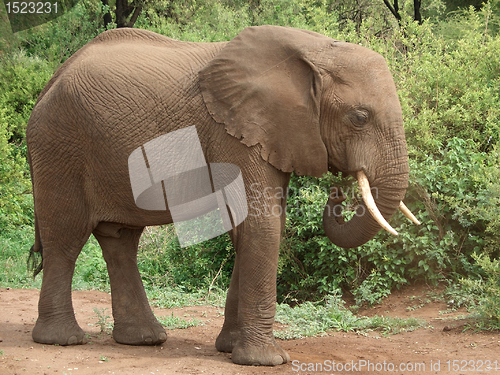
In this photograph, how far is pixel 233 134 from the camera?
181 inches

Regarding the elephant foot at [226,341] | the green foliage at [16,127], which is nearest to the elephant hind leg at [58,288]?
the elephant foot at [226,341]

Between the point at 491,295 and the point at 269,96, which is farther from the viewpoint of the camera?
the point at 491,295

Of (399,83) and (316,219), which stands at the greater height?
(399,83)

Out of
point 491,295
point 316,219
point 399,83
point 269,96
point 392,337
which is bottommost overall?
point 392,337

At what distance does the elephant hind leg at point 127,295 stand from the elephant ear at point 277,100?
1.57 meters

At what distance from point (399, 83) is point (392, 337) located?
402 centimetres

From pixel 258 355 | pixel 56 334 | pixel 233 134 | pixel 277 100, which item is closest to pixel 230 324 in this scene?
pixel 258 355

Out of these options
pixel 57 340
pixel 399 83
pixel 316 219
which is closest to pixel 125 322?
pixel 57 340

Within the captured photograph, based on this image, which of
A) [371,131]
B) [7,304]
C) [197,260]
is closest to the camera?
[371,131]

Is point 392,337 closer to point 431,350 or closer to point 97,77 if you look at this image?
point 431,350

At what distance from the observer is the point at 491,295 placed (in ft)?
19.5

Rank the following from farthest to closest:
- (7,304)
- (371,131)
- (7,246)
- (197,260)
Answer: (7,246) → (197,260) → (7,304) → (371,131)

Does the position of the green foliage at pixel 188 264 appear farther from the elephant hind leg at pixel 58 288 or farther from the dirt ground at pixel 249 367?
the elephant hind leg at pixel 58 288

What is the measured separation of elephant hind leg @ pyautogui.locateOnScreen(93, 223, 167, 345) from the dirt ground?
11cm
